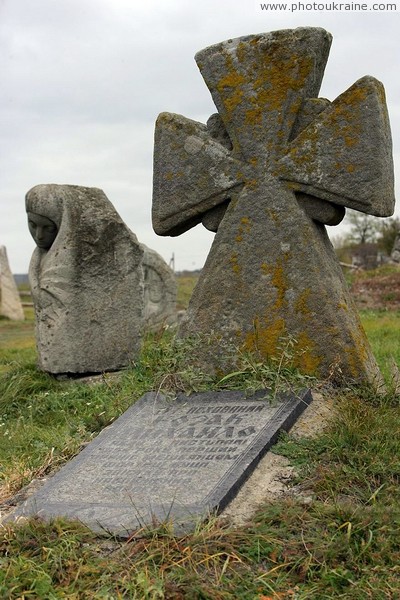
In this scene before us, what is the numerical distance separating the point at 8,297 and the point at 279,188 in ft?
50.7

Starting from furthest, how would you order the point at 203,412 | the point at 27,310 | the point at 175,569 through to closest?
the point at 27,310, the point at 203,412, the point at 175,569

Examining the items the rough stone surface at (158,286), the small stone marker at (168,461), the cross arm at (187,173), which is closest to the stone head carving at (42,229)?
the cross arm at (187,173)

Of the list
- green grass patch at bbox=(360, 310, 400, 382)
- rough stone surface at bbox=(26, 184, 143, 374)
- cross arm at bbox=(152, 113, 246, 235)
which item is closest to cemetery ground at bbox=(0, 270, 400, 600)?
cross arm at bbox=(152, 113, 246, 235)

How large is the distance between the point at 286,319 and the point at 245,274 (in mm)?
397

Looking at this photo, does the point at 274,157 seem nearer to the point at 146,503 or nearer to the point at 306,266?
the point at 306,266

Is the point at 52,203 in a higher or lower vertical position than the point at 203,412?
higher

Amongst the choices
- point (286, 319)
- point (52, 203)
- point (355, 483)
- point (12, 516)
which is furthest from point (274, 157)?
point (52, 203)

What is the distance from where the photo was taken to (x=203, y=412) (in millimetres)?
4367

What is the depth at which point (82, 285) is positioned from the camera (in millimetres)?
7852

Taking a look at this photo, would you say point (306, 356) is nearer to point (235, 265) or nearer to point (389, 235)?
point (235, 265)

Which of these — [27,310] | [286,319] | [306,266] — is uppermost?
[306,266]

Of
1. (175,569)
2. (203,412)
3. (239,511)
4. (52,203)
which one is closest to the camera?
(175,569)

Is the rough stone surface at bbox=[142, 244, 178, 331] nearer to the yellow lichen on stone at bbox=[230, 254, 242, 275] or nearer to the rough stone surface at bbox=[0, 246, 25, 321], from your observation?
the rough stone surface at bbox=[0, 246, 25, 321]

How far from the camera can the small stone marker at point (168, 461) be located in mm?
3434
